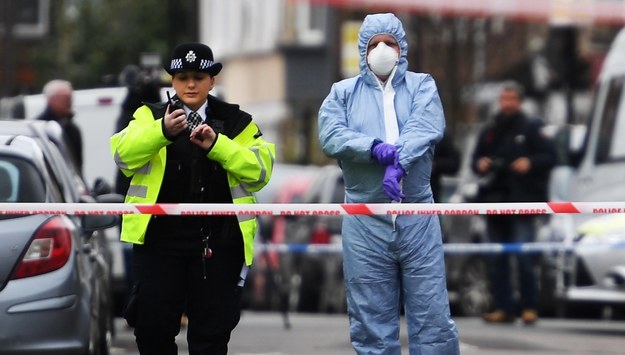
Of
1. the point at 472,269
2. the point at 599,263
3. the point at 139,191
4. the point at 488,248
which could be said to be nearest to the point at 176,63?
the point at 139,191

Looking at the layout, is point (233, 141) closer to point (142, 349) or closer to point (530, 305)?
point (142, 349)

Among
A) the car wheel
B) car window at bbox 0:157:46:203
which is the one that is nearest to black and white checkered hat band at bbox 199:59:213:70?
car window at bbox 0:157:46:203

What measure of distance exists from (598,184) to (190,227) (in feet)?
30.3

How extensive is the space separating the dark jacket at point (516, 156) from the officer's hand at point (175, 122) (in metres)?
8.11

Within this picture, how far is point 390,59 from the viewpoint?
9234 millimetres

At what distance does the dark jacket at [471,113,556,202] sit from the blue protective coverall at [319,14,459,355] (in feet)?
23.3

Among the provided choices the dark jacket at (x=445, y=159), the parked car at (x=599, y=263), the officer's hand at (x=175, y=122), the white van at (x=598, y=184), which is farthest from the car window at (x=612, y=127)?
the officer's hand at (x=175, y=122)

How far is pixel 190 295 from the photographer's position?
28.8ft

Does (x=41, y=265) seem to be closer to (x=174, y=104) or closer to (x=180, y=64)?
(x=174, y=104)

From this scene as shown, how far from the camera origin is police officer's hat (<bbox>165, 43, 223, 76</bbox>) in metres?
8.64

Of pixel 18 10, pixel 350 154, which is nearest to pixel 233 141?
pixel 350 154

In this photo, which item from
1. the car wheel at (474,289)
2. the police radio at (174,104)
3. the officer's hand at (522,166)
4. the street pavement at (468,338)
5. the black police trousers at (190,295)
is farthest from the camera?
the car wheel at (474,289)

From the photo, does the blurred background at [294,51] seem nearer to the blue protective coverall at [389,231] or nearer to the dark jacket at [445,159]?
the dark jacket at [445,159]

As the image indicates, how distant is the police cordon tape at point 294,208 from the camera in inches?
343
